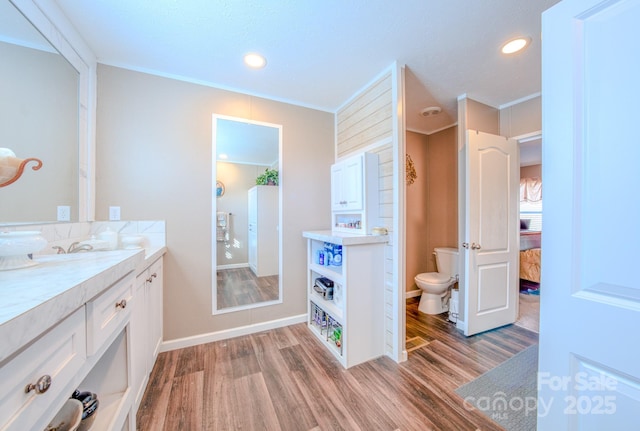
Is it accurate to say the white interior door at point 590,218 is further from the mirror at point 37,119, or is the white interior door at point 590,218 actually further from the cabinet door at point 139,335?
the mirror at point 37,119

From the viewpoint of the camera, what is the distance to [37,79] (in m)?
1.30

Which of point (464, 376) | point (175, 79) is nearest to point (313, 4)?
point (175, 79)

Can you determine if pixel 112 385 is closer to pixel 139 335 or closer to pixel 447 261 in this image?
pixel 139 335

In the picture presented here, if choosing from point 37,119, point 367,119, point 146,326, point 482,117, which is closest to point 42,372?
point 146,326

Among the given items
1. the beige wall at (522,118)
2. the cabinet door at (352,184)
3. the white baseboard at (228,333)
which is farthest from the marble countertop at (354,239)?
the beige wall at (522,118)

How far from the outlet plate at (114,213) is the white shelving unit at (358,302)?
1.68 metres

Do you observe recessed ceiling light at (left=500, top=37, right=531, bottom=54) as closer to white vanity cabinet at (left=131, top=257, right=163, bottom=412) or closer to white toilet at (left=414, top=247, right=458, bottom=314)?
white toilet at (left=414, top=247, right=458, bottom=314)

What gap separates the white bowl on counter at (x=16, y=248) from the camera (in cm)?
80

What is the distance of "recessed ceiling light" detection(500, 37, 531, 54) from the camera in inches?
64.6

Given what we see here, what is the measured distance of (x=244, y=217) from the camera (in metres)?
2.36

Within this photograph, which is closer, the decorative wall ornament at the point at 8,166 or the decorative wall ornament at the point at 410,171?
the decorative wall ornament at the point at 8,166

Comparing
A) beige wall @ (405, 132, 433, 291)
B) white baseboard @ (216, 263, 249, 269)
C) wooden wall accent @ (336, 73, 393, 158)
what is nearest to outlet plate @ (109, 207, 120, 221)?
white baseboard @ (216, 263, 249, 269)

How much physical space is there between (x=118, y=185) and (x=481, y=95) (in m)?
3.51

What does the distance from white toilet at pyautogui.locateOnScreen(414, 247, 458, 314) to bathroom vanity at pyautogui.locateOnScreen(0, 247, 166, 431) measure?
2732mm
